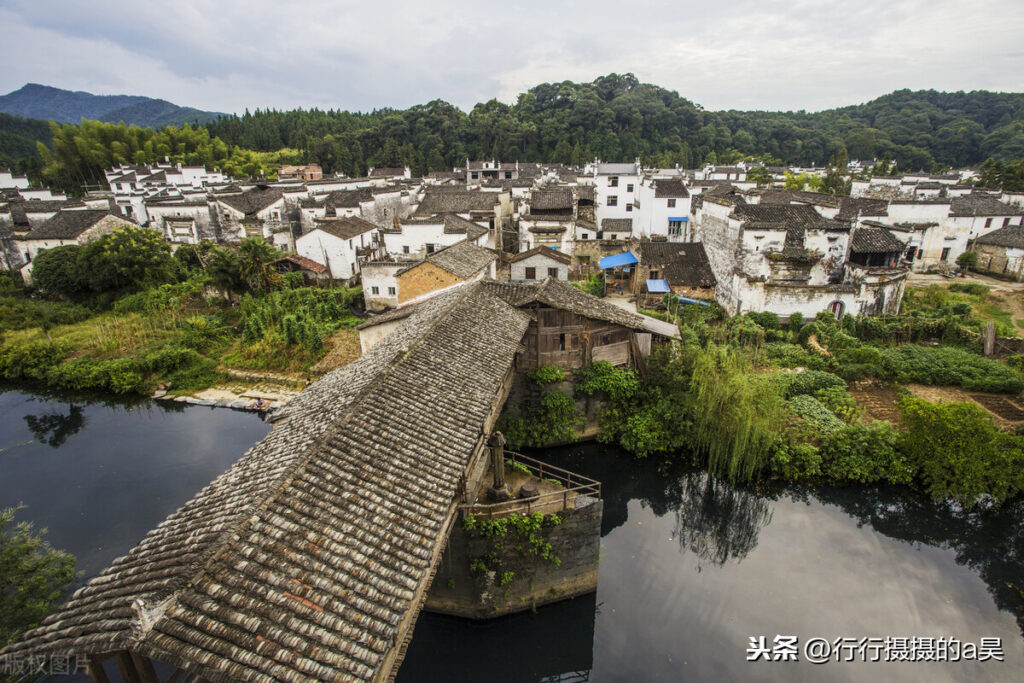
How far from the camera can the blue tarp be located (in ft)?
99.3

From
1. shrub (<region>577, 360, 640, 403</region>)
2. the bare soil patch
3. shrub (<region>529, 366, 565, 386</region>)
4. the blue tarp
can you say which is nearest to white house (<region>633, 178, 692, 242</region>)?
the blue tarp

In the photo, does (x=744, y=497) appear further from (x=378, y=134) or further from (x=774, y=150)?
(x=774, y=150)

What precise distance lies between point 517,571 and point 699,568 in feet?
17.7

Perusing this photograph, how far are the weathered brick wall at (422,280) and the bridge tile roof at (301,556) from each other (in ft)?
47.3

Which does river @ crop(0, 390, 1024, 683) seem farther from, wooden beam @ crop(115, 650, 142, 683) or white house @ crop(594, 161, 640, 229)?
white house @ crop(594, 161, 640, 229)

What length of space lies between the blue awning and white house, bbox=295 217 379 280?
745 inches

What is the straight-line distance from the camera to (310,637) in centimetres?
498

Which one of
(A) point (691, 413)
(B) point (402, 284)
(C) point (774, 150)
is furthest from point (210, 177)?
(C) point (774, 150)

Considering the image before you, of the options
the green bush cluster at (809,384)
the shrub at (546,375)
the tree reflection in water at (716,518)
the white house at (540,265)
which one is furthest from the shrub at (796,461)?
the white house at (540,265)

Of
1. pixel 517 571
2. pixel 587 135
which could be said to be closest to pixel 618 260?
pixel 517 571

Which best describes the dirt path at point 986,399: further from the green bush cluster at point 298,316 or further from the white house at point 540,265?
the green bush cluster at point 298,316

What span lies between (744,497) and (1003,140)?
105916mm

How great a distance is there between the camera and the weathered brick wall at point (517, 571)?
10.8m

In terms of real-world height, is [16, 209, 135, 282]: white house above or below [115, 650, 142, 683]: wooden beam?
above
